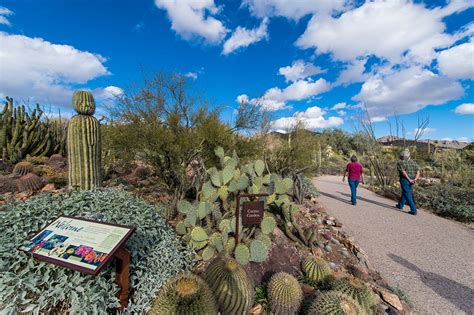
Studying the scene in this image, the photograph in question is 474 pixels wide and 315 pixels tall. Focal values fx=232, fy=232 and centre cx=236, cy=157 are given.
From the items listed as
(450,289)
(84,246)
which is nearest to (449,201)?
(450,289)

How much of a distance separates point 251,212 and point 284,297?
107cm

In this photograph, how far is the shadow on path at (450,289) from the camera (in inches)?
117

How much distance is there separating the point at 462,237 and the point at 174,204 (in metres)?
6.44

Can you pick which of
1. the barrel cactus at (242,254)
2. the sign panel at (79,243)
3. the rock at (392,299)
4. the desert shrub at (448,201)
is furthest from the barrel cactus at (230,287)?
the desert shrub at (448,201)

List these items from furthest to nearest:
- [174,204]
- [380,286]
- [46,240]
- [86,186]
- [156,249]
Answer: [86,186] < [174,204] < [380,286] < [156,249] < [46,240]

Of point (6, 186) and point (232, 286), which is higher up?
point (6, 186)

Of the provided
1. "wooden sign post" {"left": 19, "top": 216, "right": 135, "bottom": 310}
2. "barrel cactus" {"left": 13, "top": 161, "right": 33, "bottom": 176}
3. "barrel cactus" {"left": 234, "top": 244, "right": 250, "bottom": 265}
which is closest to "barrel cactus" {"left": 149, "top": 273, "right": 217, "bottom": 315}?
"wooden sign post" {"left": 19, "top": 216, "right": 135, "bottom": 310}

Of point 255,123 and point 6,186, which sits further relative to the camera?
point 255,123

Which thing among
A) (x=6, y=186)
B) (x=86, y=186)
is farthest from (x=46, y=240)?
(x=6, y=186)

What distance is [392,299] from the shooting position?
9.16 ft

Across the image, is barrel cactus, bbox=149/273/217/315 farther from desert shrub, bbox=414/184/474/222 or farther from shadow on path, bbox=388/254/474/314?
desert shrub, bbox=414/184/474/222

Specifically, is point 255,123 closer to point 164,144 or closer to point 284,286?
point 164,144

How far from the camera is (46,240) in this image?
2.27m

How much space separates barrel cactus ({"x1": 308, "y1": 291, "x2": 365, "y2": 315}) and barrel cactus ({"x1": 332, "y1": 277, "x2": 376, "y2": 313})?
170mm
